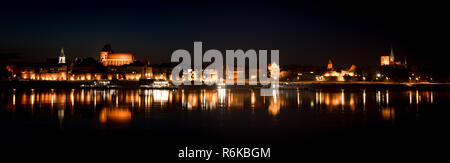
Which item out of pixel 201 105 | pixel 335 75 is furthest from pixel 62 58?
pixel 201 105

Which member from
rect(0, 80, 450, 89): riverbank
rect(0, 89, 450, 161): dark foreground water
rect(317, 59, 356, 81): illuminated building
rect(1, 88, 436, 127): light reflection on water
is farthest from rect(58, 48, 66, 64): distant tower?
rect(0, 89, 450, 161): dark foreground water

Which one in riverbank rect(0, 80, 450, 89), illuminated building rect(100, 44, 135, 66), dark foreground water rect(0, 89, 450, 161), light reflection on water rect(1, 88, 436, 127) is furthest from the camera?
illuminated building rect(100, 44, 135, 66)

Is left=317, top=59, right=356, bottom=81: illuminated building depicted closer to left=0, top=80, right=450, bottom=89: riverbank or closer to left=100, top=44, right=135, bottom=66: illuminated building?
left=0, top=80, right=450, bottom=89: riverbank

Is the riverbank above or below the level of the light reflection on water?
above

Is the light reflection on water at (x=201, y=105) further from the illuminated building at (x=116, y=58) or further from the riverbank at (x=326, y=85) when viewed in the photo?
the illuminated building at (x=116, y=58)

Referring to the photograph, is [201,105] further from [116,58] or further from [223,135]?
[116,58]

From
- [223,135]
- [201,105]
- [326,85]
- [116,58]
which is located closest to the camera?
[223,135]

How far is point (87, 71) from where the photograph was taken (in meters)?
79.8

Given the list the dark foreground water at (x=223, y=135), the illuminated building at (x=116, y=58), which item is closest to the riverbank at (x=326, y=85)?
the illuminated building at (x=116, y=58)

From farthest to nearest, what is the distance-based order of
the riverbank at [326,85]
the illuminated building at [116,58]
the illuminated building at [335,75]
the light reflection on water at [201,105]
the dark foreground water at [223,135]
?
1. the illuminated building at [116,58]
2. the illuminated building at [335,75]
3. the riverbank at [326,85]
4. the light reflection on water at [201,105]
5. the dark foreground water at [223,135]

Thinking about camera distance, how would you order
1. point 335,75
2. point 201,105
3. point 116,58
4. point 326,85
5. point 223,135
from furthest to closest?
point 116,58 < point 335,75 < point 326,85 < point 201,105 < point 223,135
